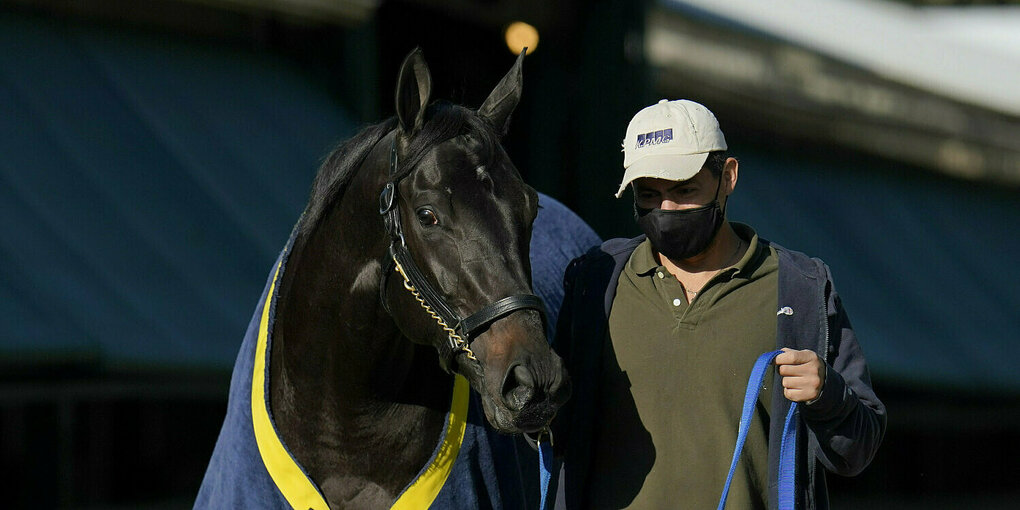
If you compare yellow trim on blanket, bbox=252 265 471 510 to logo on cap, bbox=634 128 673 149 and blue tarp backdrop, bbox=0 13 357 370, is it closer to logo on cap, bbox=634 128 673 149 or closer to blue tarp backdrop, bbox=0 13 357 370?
logo on cap, bbox=634 128 673 149

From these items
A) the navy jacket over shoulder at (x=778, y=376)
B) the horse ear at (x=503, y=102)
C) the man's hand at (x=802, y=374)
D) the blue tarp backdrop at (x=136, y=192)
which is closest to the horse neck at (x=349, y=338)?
the horse ear at (x=503, y=102)

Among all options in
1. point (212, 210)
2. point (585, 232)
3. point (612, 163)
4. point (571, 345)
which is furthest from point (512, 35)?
point (571, 345)

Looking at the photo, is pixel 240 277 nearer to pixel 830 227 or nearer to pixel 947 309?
pixel 830 227

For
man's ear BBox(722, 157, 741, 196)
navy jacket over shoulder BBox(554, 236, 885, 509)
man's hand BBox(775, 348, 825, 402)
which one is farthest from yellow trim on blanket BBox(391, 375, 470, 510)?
man's hand BBox(775, 348, 825, 402)

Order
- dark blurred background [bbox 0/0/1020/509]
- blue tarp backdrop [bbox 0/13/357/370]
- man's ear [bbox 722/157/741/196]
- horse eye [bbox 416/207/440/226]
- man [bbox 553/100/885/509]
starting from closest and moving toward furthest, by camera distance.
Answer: man [bbox 553/100/885/509], man's ear [bbox 722/157/741/196], horse eye [bbox 416/207/440/226], blue tarp backdrop [bbox 0/13/357/370], dark blurred background [bbox 0/0/1020/509]

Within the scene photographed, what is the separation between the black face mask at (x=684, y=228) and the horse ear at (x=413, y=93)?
2.24 ft

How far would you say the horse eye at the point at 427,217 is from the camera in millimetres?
3162

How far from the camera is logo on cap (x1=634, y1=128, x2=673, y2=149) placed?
286cm

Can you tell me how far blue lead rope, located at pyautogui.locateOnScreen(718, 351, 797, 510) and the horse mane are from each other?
862 millimetres

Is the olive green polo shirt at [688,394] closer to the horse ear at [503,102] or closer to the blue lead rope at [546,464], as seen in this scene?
the blue lead rope at [546,464]

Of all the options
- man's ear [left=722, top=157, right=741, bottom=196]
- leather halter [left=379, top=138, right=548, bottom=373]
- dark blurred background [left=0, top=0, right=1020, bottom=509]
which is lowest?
dark blurred background [left=0, top=0, right=1020, bottom=509]

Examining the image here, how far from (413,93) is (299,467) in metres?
0.96

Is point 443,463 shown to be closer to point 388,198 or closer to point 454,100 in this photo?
Result: point 388,198

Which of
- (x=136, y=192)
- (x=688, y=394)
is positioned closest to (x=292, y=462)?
(x=688, y=394)
